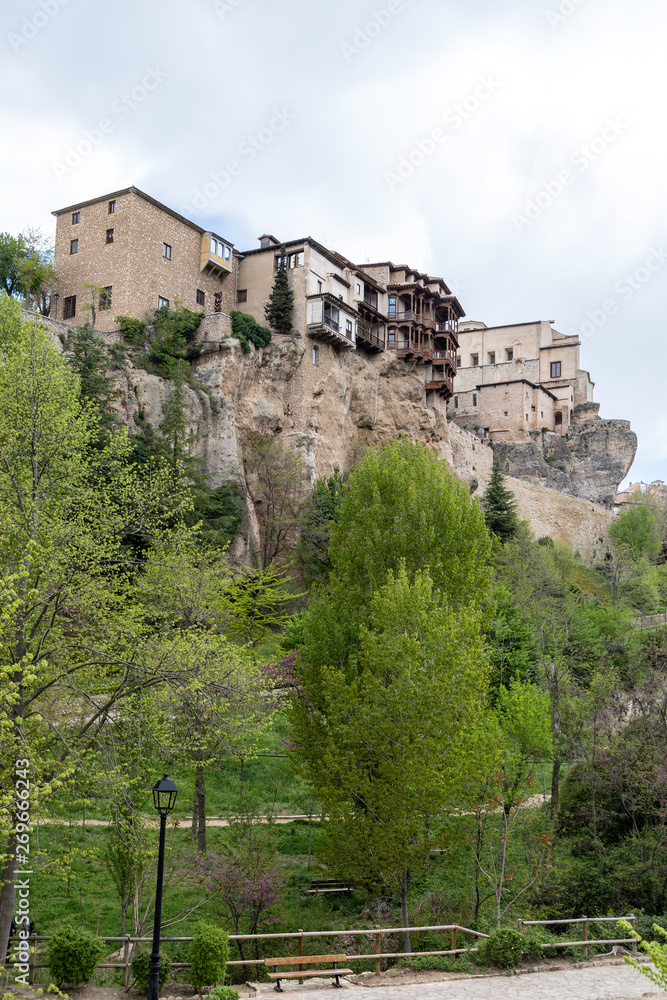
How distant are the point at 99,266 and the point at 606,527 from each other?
4717 centimetres

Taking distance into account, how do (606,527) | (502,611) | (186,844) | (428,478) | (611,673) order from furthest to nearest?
(606,527), (502,611), (611,673), (428,478), (186,844)

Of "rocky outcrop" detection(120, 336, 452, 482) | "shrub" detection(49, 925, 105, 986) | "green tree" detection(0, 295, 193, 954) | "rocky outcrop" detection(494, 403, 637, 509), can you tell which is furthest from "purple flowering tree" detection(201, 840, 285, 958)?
"rocky outcrop" detection(494, 403, 637, 509)

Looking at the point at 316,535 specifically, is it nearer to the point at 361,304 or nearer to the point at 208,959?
the point at 361,304

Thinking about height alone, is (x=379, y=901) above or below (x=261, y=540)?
below

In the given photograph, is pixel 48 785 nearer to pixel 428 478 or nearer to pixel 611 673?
pixel 428 478

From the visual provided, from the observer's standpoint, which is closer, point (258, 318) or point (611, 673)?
point (611, 673)

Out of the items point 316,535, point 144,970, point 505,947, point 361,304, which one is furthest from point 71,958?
point 361,304

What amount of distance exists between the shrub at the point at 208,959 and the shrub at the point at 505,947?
181 inches

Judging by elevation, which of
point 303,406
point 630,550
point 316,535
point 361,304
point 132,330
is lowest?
point 316,535

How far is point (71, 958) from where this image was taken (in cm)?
1223

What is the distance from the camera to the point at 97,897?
1741 cm

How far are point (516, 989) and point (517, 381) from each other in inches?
2680

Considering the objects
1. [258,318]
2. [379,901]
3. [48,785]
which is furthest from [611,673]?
[258,318]

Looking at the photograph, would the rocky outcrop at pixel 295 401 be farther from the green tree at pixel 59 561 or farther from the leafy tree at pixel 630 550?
the green tree at pixel 59 561
